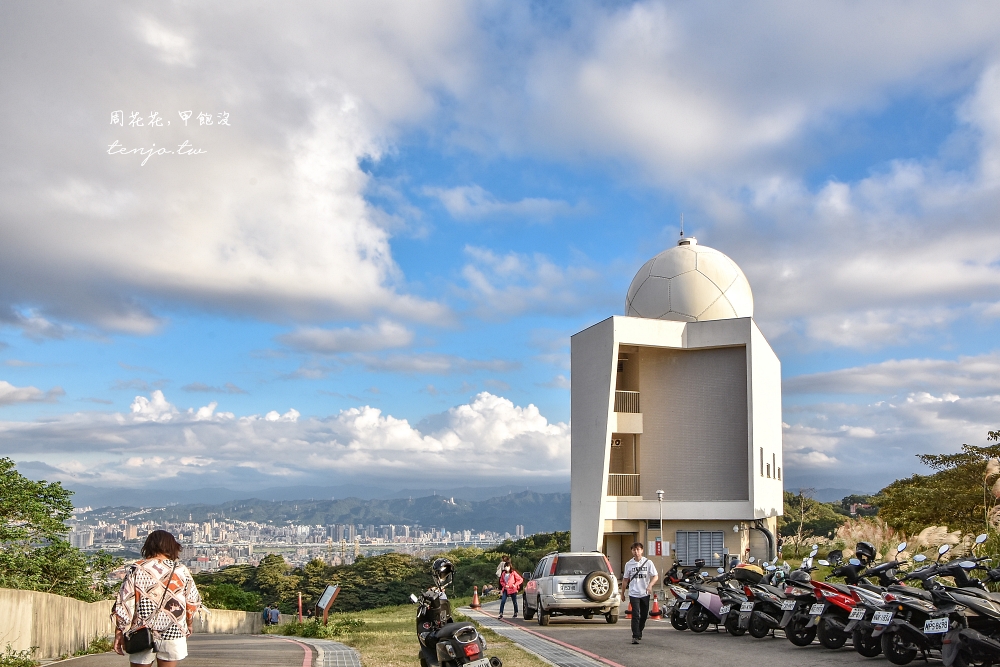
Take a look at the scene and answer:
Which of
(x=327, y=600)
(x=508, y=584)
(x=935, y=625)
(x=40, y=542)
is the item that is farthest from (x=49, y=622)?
(x=508, y=584)

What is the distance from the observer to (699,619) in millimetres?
17984

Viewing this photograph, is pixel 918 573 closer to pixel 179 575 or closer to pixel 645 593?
pixel 645 593

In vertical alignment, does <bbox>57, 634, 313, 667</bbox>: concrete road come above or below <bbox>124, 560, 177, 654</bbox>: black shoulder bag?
below

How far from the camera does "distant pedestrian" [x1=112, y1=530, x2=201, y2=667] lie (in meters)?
7.25

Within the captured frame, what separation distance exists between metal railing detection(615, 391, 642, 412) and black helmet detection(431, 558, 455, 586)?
24.5 m

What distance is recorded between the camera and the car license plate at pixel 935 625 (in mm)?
10727

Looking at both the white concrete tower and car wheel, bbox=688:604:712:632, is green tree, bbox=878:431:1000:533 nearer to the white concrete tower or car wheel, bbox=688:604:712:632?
the white concrete tower

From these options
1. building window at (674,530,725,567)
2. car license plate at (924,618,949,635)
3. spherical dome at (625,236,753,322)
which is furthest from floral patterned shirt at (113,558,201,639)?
spherical dome at (625,236,753,322)

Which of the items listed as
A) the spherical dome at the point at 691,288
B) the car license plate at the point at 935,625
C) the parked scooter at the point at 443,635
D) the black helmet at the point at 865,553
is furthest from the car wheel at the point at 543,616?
the spherical dome at the point at 691,288

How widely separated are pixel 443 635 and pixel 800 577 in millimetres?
8523

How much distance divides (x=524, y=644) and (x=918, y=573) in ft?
22.3

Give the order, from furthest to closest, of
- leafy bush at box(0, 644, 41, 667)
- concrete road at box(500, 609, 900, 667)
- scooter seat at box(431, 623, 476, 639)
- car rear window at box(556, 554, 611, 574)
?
car rear window at box(556, 554, 611, 574) → concrete road at box(500, 609, 900, 667) → leafy bush at box(0, 644, 41, 667) → scooter seat at box(431, 623, 476, 639)

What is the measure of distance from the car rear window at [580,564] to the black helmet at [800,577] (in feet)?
18.3

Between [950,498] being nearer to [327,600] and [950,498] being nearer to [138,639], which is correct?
[327,600]
